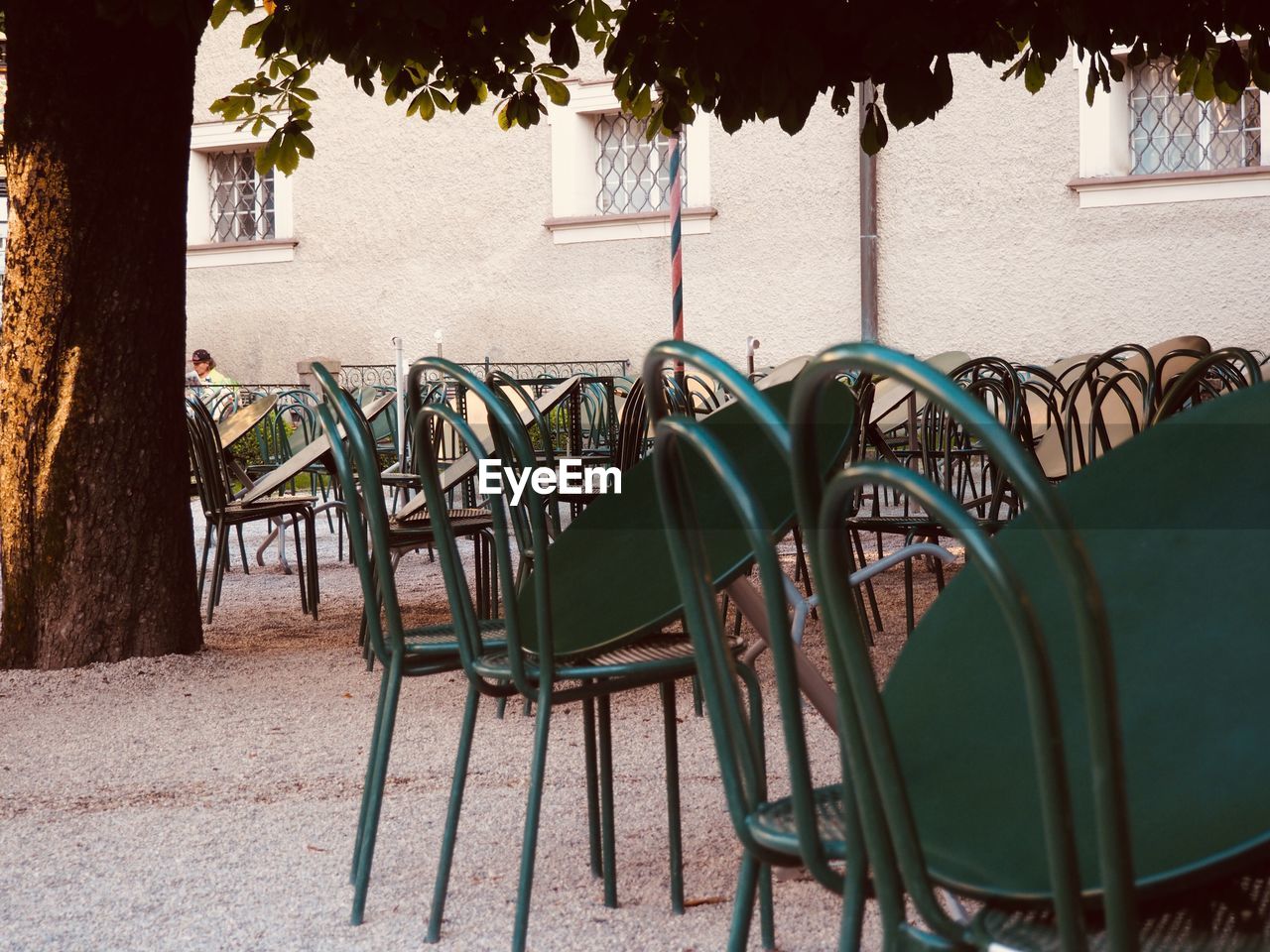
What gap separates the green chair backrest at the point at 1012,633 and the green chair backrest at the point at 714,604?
57 millimetres

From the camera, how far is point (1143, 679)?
1.14 metres

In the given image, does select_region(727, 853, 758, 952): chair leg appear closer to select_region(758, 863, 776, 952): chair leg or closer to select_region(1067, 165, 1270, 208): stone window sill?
select_region(758, 863, 776, 952): chair leg

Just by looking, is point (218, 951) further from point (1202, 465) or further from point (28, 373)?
point (28, 373)

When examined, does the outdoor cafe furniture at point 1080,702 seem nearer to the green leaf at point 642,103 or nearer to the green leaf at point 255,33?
the green leaf at point 255,33

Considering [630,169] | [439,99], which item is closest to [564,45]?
[439,99]

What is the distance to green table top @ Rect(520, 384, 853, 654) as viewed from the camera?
72.2 inches

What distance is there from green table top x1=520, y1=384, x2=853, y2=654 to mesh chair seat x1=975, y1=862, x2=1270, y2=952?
711mm

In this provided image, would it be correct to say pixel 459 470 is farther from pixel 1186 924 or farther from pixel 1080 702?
pixel 1186 924

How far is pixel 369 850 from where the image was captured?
2.20 m

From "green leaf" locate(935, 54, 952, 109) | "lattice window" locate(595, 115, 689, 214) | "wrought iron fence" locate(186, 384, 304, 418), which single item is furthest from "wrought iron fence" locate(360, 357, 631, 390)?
"green leaf" locate(935, 54, 952, 109)

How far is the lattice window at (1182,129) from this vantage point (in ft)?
39.5

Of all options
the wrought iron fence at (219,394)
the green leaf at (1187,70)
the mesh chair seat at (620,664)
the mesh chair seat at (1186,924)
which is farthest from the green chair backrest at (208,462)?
the wrought iron fence at (219,394)

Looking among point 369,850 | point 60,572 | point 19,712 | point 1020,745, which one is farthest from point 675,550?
point 60,572

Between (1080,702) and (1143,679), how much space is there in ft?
0.16
